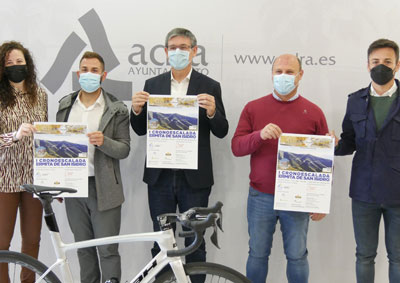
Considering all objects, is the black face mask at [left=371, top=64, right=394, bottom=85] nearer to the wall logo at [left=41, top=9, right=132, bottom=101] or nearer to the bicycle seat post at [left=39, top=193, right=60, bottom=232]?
the wall logo at [left=41, top=9, right=132, bottom=101]

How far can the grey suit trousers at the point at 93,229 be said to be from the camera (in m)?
2.23

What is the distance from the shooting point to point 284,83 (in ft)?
6.95

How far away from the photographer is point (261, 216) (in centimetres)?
220

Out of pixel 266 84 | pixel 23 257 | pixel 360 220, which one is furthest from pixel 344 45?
pixel 23 257

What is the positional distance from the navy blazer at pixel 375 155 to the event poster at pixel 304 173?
0.27 m

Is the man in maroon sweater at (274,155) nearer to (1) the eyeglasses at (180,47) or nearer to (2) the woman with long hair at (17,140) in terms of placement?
(1) the eyeglasses at (180,47)

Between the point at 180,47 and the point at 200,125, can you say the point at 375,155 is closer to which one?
the point at 200,125

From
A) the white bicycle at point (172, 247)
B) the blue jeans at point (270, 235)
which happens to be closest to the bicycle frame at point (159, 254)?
the white bicycle at point (172, 247)

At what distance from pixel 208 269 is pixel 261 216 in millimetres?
642

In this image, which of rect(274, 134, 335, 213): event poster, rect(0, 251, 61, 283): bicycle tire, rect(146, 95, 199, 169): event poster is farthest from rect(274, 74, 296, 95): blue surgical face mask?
rect(0, 251, 61, 283): bicycle tire

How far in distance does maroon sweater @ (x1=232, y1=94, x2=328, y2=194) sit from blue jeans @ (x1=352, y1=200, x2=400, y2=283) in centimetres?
55

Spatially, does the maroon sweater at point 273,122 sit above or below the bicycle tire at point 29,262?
above

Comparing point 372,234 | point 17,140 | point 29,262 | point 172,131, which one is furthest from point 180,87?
point 372,234

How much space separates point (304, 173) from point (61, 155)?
1.45 m
